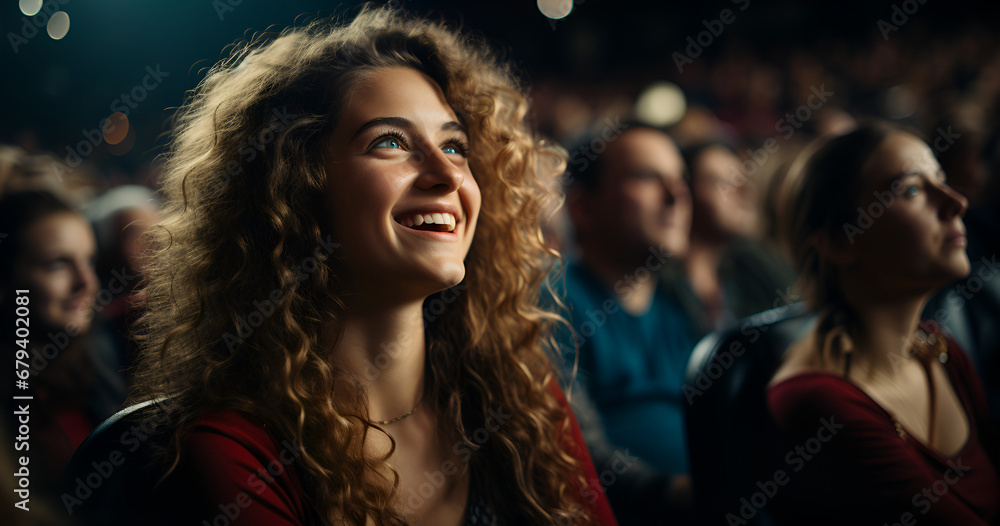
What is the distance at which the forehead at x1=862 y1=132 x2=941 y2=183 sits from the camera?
1255mm

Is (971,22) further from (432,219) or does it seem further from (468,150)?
(432,219)

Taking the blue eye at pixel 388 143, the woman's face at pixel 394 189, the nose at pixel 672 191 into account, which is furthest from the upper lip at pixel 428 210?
the nose at pixel 672 191

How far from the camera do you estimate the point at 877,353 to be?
49.4 inches

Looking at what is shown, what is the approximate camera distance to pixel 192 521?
0.72 meters

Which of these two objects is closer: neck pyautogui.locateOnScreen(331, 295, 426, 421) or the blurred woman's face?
neck pyautogui.locateOnScreen(331, 295, 426, 421)

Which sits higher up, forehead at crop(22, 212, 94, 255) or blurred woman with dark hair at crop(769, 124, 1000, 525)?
forehead at crop(22, 212, 94, 255)

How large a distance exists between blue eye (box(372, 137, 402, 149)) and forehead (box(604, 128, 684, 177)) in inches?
23.6

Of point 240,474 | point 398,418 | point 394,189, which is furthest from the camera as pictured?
point 398,418

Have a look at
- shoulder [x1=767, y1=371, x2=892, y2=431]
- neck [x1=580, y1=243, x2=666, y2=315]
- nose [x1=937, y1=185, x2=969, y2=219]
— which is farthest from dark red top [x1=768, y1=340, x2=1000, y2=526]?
nose [x1=937, y1=185, x2=969, y2=219]

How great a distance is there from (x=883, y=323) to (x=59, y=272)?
70.3 inches

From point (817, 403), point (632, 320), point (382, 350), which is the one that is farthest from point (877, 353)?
point (382, 350)

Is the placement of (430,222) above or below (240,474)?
above

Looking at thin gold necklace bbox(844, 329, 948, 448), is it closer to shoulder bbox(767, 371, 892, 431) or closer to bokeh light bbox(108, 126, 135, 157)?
shoulder bbox(767, 371, 892, 431)

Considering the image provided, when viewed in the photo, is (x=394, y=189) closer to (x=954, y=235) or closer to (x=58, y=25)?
(x=58, y=25)
